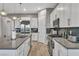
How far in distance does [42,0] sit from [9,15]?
3.81 m

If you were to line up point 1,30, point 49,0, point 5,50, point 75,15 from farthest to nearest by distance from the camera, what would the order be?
point 1,30 → point 75,15 → point 5,50 → point 49,0

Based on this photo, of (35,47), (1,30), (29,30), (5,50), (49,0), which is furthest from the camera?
(35,47)

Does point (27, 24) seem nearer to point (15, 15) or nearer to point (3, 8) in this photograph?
point (15, 15)

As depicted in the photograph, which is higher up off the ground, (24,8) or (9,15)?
(24,8)

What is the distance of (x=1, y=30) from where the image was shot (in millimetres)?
4902

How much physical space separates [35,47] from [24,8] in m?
1.98

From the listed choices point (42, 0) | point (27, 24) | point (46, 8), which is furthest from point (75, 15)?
point (46, 8)

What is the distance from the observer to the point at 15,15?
4.98m

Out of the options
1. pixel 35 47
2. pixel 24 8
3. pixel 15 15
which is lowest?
pixel 35 47

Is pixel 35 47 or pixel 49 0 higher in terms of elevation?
pixel 49 0

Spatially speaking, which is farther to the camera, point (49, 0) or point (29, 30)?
point (29, 30)

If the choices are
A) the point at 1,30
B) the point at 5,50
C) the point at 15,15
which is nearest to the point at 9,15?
the point at 15,15

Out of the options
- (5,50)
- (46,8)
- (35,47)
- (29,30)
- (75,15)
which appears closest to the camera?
(5,50)

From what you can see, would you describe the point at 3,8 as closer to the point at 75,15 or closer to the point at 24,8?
the point at 24,8
